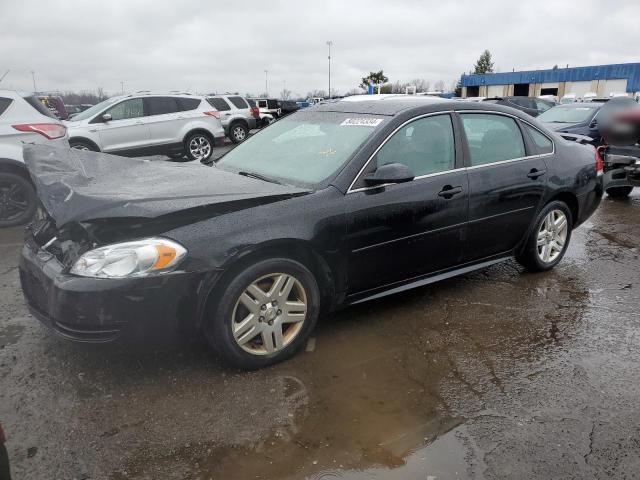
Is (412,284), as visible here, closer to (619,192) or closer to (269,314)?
(269,314)

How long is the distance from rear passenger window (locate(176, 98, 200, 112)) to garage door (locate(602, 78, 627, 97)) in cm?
4506

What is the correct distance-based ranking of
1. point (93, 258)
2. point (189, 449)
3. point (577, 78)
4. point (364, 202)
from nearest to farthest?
point (189, 449)
point (93, 258)
point (364, 202)
point (577, 78)

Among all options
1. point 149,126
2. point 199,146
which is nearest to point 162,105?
point 149,126

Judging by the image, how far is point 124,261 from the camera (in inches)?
108

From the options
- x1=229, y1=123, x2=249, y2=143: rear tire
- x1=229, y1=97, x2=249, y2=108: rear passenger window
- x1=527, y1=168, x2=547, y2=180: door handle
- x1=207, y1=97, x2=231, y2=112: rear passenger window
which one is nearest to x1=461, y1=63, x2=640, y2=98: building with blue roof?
x1=229, y1=97, x2=249, y2=108: rear passenger window

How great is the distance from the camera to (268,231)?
3051 millimetres

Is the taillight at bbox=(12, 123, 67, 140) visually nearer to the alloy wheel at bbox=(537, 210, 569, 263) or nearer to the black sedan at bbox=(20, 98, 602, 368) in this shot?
the black sedan at bbox=(20, 98, 602, 368)

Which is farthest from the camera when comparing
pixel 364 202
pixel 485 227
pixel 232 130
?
pixel 232 130

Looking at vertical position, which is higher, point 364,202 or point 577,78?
point 577,78

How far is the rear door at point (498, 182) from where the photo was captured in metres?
4.12

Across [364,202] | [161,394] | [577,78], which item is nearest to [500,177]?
[364,202]

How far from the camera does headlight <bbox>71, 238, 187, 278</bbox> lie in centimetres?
273

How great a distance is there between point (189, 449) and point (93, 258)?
1.10 meters

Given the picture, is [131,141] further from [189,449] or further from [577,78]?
[577,78]
